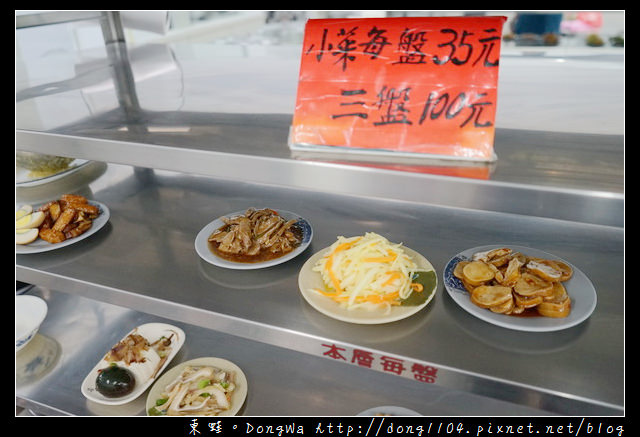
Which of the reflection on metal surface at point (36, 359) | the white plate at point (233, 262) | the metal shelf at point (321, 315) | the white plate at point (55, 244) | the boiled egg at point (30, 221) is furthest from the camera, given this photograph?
the reflection on metal surface at point (36, 359)

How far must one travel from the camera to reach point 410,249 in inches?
54.6

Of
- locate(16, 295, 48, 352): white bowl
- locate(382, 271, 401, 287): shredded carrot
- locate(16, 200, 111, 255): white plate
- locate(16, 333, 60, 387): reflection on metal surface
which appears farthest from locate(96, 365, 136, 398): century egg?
locate(382, 271, 401, 287): shredded carrot

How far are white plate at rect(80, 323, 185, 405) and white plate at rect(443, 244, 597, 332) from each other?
1.26 m

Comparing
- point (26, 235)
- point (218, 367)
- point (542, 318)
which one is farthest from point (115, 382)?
point (542, 318)

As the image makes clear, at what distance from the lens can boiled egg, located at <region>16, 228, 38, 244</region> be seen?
1510 mm

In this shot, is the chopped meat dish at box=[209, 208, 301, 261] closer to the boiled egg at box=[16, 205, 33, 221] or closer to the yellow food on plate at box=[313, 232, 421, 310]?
the yellow food on plate at box=[313, 232, 421, 310]

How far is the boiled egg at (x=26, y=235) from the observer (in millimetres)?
1510

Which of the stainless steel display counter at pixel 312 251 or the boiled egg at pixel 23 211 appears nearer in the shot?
the stainless steel display counter at pixel 312 251

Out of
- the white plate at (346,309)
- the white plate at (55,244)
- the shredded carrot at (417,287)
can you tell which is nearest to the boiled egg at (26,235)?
the white plate at (55,244)

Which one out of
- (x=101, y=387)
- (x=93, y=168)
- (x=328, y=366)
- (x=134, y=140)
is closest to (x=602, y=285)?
(x=328, y=366)

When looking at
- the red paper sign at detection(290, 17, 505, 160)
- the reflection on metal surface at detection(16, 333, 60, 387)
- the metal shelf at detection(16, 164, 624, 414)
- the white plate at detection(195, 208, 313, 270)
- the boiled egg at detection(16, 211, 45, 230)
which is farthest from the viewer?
the reflection on metal surface at detection(16, 333, 60, 387)

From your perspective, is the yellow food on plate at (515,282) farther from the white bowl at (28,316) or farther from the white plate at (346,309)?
the white bowl at (28,316)

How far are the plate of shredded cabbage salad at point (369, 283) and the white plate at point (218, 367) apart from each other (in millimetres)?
688
